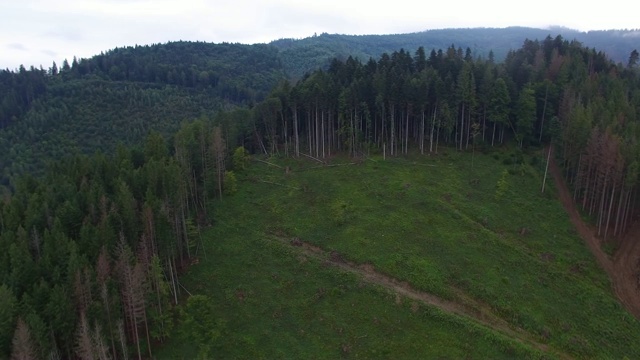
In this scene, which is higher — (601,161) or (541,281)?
(601,161)

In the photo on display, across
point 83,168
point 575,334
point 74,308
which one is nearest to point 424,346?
point 575,334

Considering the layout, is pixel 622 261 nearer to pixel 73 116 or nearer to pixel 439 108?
pixel 439 108

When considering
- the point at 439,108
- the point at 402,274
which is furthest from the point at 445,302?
the point at 439,108

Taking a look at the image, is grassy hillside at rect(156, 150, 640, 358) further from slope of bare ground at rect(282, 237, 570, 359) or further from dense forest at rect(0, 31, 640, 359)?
dense forest at rect(0, 31, 640, 359)

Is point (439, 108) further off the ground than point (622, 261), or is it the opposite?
point (439, 108)

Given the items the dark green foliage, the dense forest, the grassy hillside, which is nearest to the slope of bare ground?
the grassy hillside

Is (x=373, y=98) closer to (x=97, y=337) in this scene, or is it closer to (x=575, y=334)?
(x=575, y=334)
